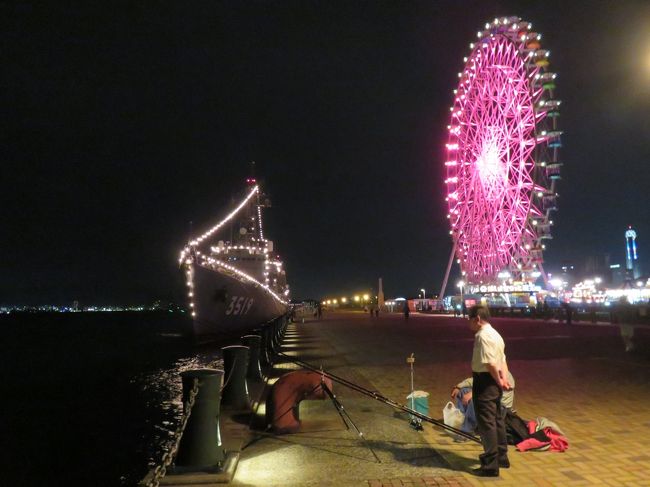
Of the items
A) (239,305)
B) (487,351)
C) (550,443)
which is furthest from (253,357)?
(239,305)

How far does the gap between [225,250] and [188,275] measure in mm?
16789

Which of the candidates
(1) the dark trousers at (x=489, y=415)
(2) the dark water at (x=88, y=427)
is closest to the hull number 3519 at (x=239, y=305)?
(2) the dark water at (x=88, y=427)

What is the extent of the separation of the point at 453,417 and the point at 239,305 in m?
35.9

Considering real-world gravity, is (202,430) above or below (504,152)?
below

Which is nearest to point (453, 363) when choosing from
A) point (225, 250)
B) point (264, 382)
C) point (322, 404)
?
point (264, 382)

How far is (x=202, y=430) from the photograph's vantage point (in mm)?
5914

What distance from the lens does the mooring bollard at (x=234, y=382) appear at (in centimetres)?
939

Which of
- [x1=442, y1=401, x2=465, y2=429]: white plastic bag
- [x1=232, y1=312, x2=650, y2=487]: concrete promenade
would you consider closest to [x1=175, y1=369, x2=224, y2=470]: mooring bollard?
[x1=232, y1=312, x2=650, y2=487]: concrete promenade

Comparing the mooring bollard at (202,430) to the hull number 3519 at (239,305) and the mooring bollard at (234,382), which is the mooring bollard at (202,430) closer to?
the mooring bollard at (234,382)

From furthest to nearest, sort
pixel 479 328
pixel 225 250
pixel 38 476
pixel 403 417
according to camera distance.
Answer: pixel 225 250 < pixel 38 476 < pixel 403 417 < pixel 479 328

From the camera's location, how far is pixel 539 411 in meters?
8.48

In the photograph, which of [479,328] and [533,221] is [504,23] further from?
[479,328]

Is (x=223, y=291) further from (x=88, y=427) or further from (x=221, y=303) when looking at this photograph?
(x=88, y=427)

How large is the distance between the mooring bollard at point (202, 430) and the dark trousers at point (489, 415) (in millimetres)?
2645
